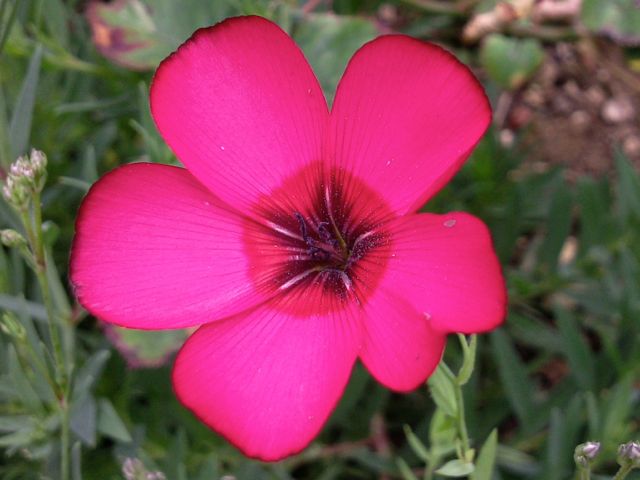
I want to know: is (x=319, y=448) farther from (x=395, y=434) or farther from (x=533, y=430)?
(x=533, y=430)

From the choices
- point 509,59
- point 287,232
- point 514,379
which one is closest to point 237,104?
point 287,232

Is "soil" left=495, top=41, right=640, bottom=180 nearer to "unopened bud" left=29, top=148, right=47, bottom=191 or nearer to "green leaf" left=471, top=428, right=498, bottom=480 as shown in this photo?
"green leaf" left=471, top=428, right=498, bottom=480

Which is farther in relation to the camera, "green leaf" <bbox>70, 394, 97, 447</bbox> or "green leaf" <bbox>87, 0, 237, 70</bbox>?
"green leaf" <bbox>87, 0, 237, 70</bbox>

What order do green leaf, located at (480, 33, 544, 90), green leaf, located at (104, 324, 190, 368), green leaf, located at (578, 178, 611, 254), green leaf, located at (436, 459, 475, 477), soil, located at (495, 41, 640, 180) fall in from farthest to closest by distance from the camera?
1. soil, located at (495, 41, 640, 180)
2. green leaf, located at (480, 33, 544, 90)
3. green leaf, located at (578, 178, 611, 254)
4. green leaf, located at (104, 324, 190, 368)
5. green leaf, located at (436, 459, 475, 477)

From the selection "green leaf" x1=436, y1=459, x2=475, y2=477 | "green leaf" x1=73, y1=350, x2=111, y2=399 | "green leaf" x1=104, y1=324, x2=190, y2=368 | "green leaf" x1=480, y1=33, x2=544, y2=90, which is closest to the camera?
"green leaf" x1=436, y1=459, x2=475, y2=477

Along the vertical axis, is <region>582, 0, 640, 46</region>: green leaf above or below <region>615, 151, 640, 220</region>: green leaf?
above

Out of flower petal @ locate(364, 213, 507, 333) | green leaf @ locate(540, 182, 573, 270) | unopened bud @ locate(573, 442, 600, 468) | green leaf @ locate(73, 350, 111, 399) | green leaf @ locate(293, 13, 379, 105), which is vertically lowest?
green leaf @ locate(540, 182, 573, 270)

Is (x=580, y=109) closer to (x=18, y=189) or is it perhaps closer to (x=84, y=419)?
(x=84, y=419)

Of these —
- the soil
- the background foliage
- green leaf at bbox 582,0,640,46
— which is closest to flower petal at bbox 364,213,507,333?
the background foliage
